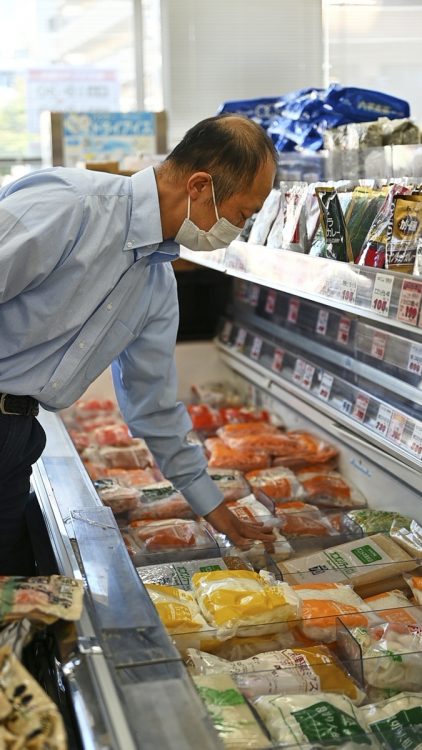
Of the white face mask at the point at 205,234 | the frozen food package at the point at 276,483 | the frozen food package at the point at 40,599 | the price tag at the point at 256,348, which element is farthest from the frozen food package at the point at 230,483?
the frozen food package at the point at 40,599

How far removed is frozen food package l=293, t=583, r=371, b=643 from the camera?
2180mm

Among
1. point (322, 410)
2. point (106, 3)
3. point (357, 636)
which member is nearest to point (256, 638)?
point (357, 636)

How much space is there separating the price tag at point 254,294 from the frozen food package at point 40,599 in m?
2.91

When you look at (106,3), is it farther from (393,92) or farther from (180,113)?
(393,92)

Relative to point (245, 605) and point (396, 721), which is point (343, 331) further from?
point (396, 721)

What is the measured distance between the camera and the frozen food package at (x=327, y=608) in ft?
7.15

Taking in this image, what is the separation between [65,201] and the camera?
83.7 inches

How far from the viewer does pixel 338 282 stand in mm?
2439

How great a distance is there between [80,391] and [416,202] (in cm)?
90

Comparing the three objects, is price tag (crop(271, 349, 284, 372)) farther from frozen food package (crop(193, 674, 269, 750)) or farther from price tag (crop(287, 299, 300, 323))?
frozen food package (crop(193, 674, 269, 750))

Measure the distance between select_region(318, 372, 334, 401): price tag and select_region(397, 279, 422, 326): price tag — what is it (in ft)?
4.13

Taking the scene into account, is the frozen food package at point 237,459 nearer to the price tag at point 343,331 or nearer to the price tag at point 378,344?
the price tag at point 343,331

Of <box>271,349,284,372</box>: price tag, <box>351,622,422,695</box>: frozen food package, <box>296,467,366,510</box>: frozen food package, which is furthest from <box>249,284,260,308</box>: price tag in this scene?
<box>351,622,422,695</box>: frozen food package

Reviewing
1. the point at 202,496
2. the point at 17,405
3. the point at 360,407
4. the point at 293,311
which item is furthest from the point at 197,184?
the point at 293,311
